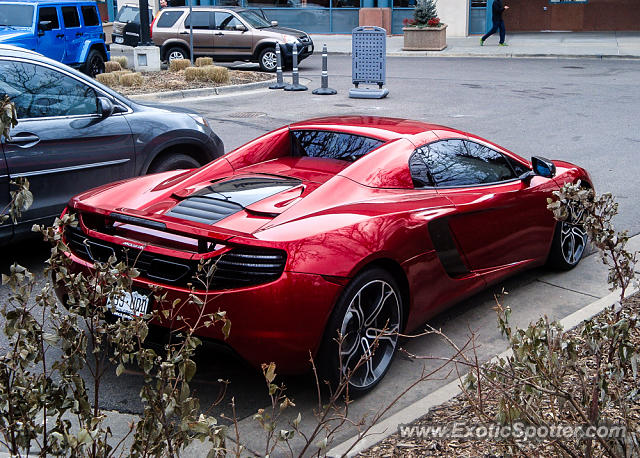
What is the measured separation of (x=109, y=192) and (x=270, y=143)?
1.23 metres

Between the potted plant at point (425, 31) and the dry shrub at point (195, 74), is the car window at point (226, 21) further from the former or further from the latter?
the potted plant at point (425, 31)

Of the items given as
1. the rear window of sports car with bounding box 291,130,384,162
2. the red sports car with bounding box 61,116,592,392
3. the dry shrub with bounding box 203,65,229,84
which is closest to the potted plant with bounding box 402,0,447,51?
the dry shrub with bounding box 203,65,229,84

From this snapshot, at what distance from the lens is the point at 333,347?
4.18 meters

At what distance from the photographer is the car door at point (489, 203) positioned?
5258 millimetres

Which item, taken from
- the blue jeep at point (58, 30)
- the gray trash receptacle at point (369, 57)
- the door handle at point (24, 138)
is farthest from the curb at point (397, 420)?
the blue jeep at point (58, 30)

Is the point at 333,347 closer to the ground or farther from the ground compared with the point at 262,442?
farther from the ground

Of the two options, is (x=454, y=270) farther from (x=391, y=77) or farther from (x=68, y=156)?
(x=391, y=77)

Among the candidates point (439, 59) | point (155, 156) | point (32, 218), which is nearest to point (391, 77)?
point (439, 59)

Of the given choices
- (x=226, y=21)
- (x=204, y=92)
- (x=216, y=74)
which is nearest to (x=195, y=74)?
(x=216, y=74)

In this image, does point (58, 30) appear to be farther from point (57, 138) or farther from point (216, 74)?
point (57, 138)

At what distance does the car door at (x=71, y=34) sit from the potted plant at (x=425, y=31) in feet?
43.9

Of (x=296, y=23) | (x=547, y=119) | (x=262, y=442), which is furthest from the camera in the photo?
(x=296, y=23)

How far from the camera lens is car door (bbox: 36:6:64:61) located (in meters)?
19.2

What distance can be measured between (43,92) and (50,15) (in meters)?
14.2
